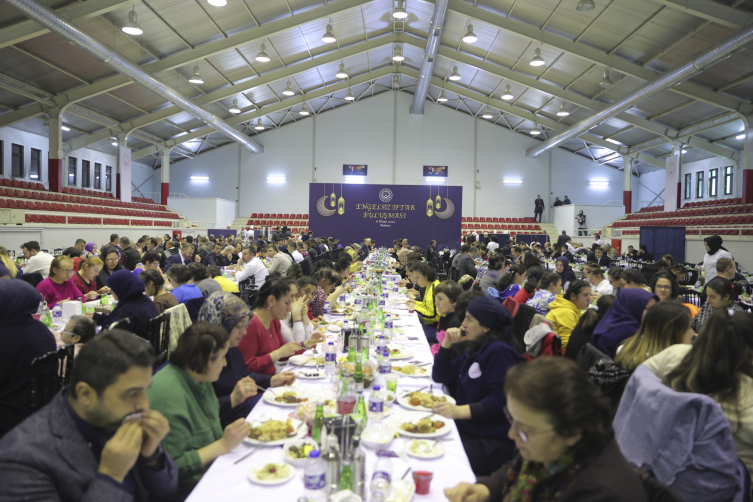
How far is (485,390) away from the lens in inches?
101

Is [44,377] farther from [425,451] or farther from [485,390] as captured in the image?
[485,390]

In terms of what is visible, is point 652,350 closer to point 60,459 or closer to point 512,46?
point 60,459

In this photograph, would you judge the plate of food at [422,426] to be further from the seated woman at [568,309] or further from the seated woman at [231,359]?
the seated woman at [568,309]

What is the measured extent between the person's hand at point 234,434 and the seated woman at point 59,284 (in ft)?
13.5

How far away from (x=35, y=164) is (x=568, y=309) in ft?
68.6

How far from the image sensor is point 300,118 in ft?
83.2

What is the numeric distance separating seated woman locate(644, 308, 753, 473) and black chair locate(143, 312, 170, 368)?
3.23 meters

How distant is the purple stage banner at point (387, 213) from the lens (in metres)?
18.5

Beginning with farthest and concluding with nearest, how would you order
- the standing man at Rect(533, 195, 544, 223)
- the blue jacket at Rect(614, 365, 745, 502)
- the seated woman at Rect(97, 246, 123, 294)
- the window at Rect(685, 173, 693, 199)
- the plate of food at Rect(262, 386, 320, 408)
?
the standing man at Rect(533, 195, 544, 223) → the window at Rect(685, 173, 693, 199) → the seated woman at Rect(97, 246, 123, 294) → the plate of food at Rect(262, 386, 320, 408) → the blue jacket at Rect(614, 365, 745, 502)

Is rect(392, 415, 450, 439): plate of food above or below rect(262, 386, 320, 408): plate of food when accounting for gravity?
below

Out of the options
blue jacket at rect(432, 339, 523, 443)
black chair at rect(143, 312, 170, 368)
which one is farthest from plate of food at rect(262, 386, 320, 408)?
black chair at rect(143, 312, 170, 368)

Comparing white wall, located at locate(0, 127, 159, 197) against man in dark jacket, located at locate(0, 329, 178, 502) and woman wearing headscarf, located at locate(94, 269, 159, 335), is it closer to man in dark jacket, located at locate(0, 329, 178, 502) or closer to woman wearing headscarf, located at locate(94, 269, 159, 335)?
woman wearing headscarf, located at locate(94, 269, 159, 335)

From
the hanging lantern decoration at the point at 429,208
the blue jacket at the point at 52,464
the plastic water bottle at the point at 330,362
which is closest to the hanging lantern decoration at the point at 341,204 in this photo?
the hanging lantern decoration at the point at 429,208

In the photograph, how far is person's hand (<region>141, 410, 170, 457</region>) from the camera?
1.42 meters
